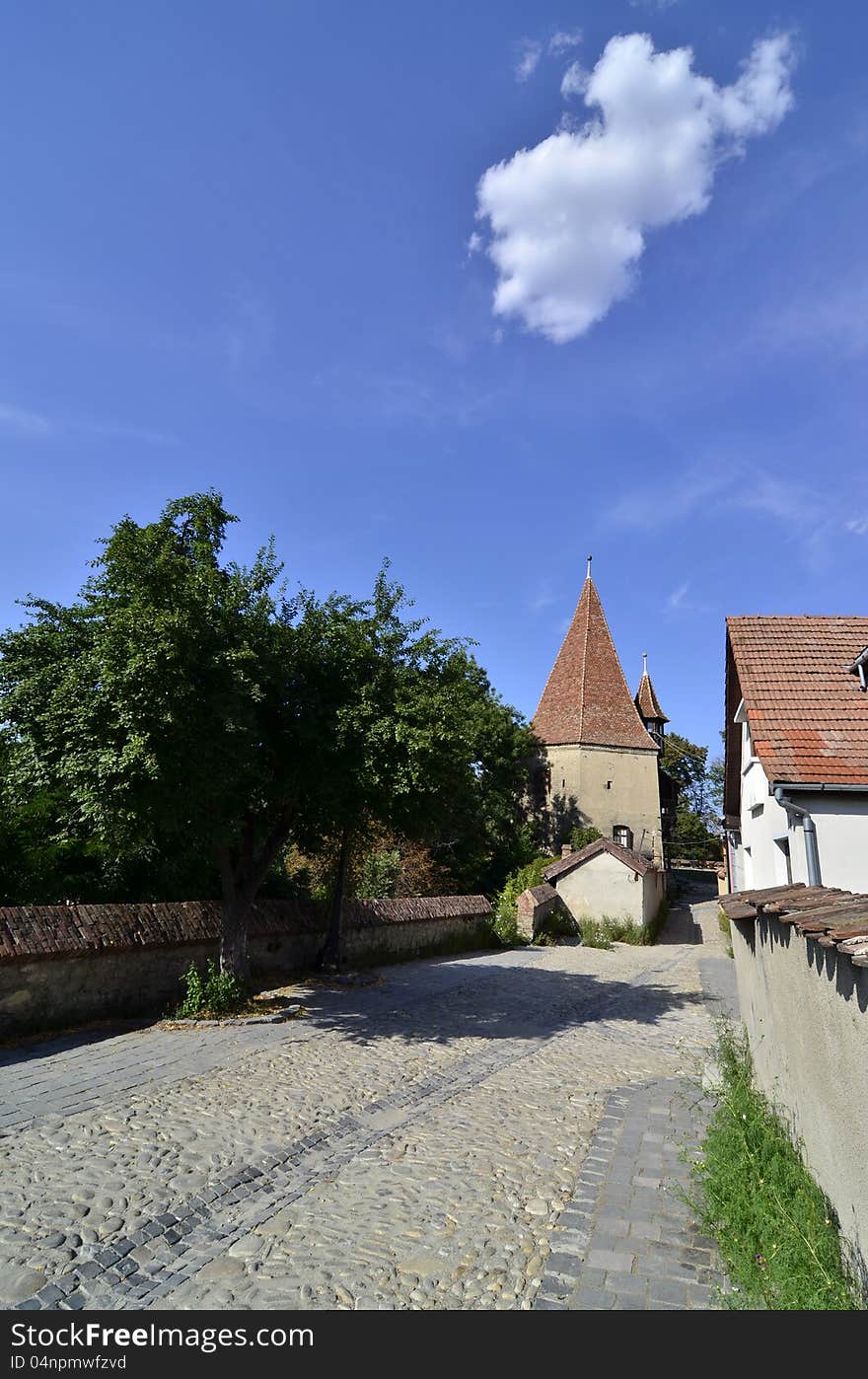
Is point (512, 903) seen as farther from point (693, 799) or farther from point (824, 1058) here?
point (693, 799)

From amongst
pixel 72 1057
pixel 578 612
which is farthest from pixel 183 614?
pixel 578 612

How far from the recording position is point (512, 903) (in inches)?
996

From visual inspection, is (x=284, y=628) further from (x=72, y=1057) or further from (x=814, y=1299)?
(x=814, y=1299)

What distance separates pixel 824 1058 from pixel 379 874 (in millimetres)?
21097

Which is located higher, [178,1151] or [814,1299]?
[814,1299]

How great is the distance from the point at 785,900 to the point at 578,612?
138 feet

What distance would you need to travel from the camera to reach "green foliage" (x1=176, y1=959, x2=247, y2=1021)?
10133mm

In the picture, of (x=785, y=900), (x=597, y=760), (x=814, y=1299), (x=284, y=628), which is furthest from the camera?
(x=597, y=760)

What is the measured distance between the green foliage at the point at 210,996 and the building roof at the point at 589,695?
105ft

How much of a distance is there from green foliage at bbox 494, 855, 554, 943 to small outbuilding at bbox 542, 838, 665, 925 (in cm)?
69

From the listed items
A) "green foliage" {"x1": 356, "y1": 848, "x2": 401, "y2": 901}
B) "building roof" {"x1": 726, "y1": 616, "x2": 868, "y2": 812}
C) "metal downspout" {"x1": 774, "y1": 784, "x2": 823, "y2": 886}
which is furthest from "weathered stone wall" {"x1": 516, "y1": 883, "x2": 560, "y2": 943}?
"metal downspout" {"x1": 774, "y1": 784, "x2": 823, "y2": 886}

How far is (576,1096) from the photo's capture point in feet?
24.3

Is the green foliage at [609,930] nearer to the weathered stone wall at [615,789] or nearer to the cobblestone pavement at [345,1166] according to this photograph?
the weathered stone wall at [615,789]

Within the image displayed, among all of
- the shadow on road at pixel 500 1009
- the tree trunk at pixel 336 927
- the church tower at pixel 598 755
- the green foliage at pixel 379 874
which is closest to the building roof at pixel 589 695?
the church tower at pixel 598 755
